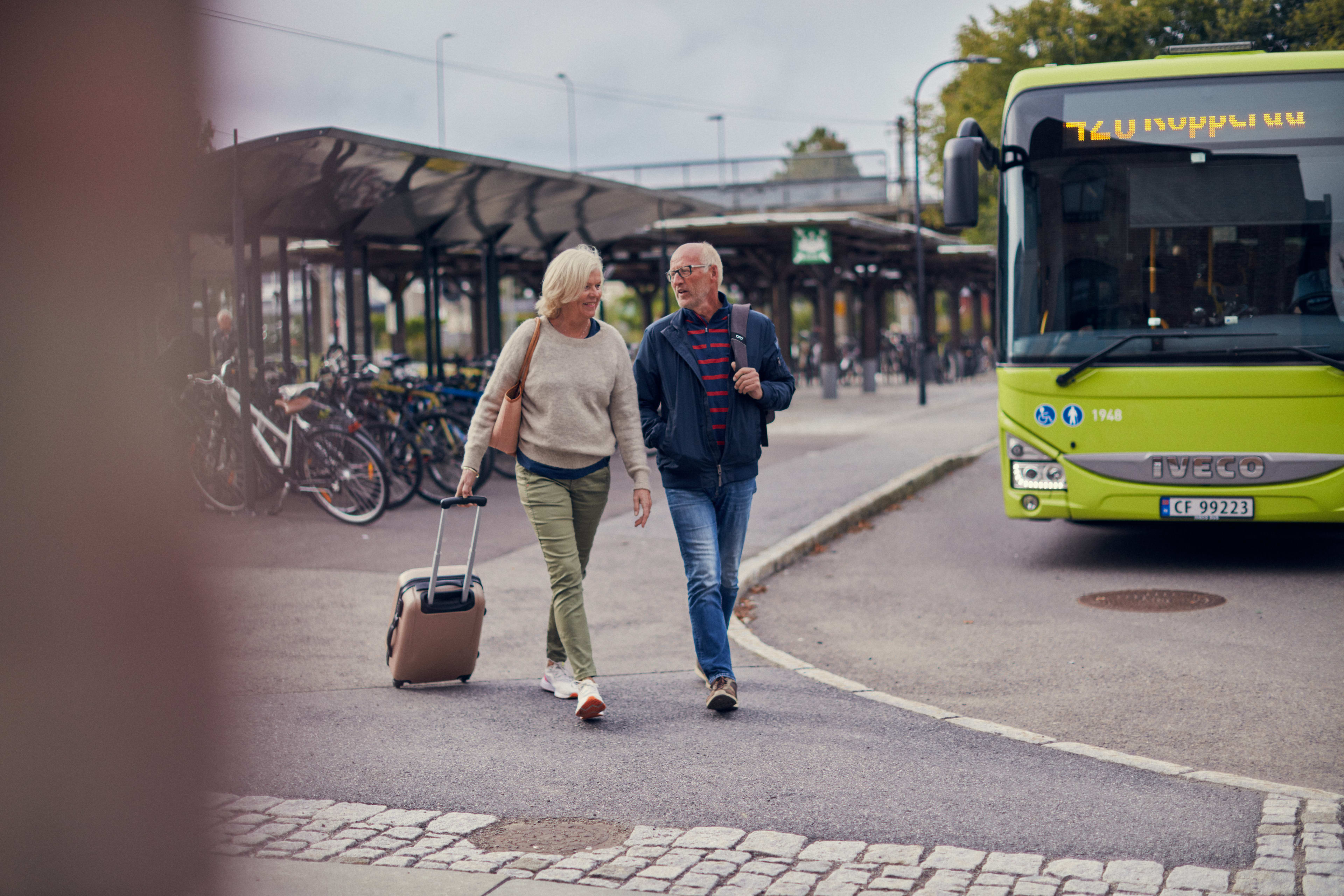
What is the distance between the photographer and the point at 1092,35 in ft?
56.6

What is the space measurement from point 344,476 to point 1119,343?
5939 mm

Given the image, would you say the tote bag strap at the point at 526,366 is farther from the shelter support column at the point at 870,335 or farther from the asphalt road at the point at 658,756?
the shelter support column at the point at 870,335

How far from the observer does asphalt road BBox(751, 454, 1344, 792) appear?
16.7 feet

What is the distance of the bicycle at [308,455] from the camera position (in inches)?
422

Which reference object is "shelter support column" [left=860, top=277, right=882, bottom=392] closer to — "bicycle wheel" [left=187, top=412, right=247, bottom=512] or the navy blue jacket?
"bicycle wheel" [left=187, top=412, right=247, bottom=512]

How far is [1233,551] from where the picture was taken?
9359 mm

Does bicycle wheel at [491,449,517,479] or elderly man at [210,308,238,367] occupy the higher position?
elderly man at [210,308,238,367]

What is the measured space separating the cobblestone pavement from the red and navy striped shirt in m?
1.87

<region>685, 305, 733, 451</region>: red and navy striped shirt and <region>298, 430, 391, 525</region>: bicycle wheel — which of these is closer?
<region>685, 305, 733, 451</region>: red and navy striped shirt

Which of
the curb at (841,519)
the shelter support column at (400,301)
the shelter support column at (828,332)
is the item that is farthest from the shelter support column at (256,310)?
the shelter support column at (828,332)

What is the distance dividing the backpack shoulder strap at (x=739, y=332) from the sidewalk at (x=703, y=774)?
1.37 metres

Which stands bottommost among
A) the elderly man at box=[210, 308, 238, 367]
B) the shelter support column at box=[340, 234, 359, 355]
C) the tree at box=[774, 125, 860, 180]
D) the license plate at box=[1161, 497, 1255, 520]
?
the license plate at box=[1161, 497, 1255, 520]

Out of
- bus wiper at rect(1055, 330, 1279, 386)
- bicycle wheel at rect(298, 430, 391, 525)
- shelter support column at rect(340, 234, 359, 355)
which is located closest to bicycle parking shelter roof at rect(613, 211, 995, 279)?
shelter support column at rect(340, 234, 359, 355)

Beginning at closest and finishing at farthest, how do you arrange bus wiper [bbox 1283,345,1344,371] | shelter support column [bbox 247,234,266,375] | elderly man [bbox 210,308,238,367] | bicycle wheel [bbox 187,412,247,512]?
bicycle wheel [bbox 187,412,247,512] < bus wiper [bbox 1283,345,1344,371] < elderly man [bbox 210,308,238,367] < shelter support column [bbox 247,234,266,375]
